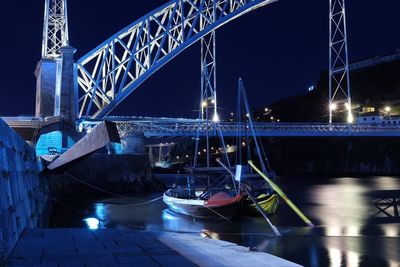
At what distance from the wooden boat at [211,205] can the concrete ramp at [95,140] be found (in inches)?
417

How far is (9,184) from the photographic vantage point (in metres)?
11.3

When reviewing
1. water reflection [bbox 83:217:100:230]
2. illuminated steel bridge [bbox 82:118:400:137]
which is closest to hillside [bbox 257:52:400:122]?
illuminated steel bridge [bbox 82:118:400:137]

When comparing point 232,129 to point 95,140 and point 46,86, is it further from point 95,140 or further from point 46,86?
point 95,140

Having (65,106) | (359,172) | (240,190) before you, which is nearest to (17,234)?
(240,190)

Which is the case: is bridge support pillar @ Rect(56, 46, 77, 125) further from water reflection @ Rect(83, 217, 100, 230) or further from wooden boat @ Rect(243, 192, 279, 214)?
wooden boat @ Rect(243, 192, 279, 214)

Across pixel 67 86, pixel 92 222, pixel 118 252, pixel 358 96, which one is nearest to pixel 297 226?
pixel 92 222

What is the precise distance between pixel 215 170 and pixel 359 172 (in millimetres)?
87084

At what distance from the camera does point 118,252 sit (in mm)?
10211

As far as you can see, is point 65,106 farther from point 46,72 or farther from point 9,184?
point 9,184

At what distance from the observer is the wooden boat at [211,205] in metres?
27.7

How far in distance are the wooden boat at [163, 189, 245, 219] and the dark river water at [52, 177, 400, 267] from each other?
20.9 inches

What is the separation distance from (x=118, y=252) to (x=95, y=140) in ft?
24.0

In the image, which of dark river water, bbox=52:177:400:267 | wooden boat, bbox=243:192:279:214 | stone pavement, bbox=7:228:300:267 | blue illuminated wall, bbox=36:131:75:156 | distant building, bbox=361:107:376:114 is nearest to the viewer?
stone pavement, bbox=7:228:300:267

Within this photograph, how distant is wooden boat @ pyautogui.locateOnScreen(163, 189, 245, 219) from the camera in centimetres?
2769
